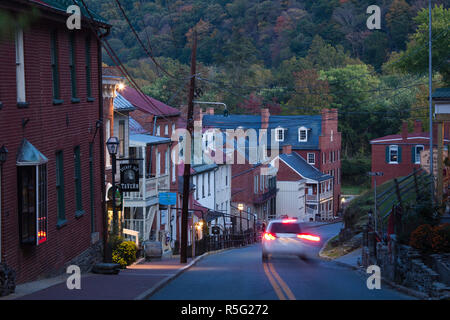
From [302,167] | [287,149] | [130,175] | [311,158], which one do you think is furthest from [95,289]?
[311,158]

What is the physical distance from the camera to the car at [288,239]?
74.8 ft

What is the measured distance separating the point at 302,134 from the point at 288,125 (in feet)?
7.29

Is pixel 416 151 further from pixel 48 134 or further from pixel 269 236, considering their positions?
pixel 48 134

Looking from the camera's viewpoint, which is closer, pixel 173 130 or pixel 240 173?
pixel 173 130

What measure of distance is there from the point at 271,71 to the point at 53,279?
107m

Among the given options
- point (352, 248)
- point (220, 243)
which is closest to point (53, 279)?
point (352, 248)

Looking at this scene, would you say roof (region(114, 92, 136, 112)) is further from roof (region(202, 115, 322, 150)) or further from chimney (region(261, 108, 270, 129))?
chimney (region(261, 108, 270, 129))

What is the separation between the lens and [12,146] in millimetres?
15914

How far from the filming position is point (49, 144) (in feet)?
61.4

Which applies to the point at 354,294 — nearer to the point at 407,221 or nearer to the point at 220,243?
the point at 407,221

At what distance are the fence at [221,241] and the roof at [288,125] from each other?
60.1 ft

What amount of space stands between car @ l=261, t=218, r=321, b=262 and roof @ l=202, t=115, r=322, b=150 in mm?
57152

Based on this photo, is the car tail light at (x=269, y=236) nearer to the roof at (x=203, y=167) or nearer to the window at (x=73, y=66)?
the window at (x=73, y=66)

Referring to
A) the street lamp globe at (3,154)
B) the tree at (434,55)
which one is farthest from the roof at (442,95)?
the tree at (434,55)
